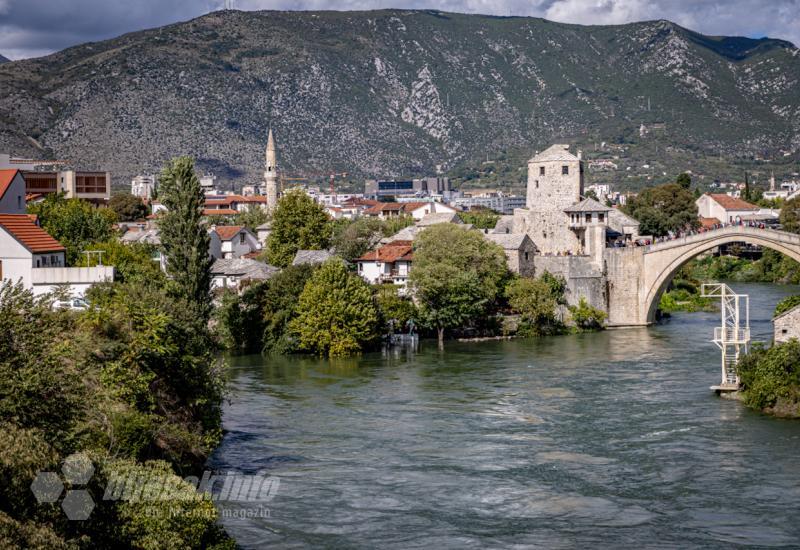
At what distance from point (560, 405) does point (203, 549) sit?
1929 centimetres

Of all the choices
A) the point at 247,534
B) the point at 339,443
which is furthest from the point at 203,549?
the point at 339,443

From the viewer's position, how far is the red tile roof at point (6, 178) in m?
44.7

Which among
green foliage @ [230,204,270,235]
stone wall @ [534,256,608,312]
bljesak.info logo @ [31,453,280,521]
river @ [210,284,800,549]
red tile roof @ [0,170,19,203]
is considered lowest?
river @ [210,284,800,549]

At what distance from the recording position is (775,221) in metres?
107

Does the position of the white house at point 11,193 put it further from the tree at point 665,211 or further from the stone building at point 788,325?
the tree at point 665,211

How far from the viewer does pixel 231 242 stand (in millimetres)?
82188

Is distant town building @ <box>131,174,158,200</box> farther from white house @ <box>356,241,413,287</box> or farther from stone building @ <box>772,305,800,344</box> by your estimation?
stone building @ <box>772,305,800,344</box>

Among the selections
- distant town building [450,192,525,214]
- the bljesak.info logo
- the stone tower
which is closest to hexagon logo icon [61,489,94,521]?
the bljesak.info logo

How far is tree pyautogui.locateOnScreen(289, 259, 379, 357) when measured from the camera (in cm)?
5041

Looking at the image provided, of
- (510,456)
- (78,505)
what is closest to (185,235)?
(510,456)

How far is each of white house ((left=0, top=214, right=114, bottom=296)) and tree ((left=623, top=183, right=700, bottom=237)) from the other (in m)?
62.8

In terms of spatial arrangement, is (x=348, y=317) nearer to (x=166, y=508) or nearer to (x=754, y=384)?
(x=754, y=384)

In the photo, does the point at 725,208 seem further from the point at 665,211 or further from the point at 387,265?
the point at 387,265

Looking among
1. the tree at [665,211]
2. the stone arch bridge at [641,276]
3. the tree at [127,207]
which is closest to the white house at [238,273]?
the stone arch bridge at [641,276]
